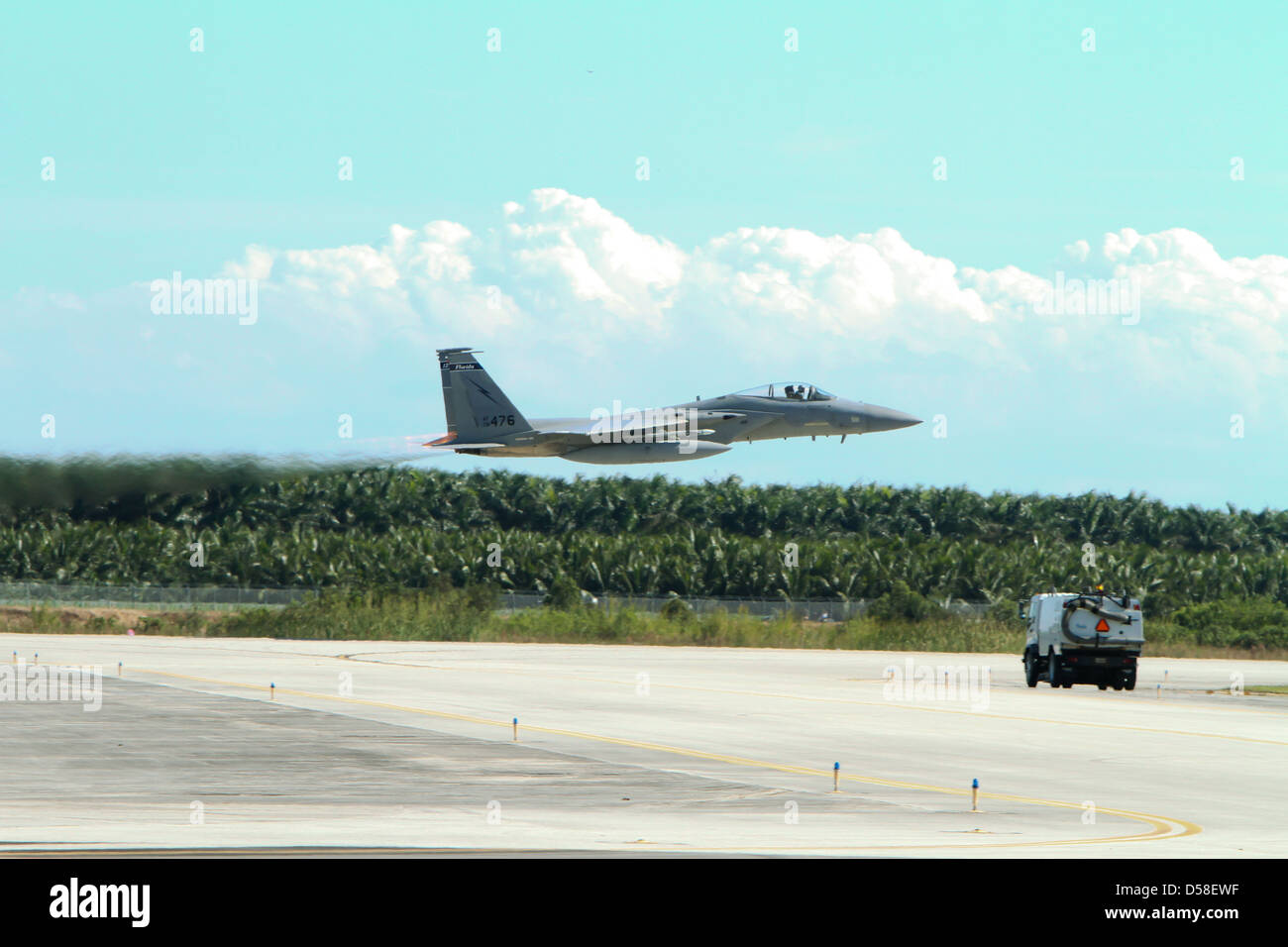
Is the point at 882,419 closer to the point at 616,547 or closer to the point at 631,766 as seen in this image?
the point at 631,766

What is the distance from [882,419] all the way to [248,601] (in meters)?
37.3

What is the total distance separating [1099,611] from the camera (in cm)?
3275

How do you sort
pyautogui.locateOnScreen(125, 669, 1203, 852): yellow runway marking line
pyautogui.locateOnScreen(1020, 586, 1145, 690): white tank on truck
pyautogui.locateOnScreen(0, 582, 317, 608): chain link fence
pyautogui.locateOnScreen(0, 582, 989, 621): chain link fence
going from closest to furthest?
pyautogui.locateOnScreen(125, 669, 1203, 852): yellow runway marking line < pyautogui.locateOnScreen(1020, 586, 1145, 690): white tank on truck < pyautogui.locateOnScreen(0, 582, 317, 608): chain link fence < pyautogui.locateOnScreen(0, 582, 989, 621): chain link fence

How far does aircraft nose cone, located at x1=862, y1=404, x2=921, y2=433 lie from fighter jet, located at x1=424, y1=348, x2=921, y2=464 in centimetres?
3

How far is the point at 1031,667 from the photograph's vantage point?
3491cm

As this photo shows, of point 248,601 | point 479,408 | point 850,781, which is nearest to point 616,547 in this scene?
point 248,601

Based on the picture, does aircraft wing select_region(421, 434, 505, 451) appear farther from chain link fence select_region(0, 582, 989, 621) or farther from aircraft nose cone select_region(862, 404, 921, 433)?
chain link fence select_region(0, 582, 989, 621)

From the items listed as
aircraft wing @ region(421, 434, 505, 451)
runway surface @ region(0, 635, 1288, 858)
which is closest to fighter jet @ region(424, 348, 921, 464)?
aircraft wing @ region(421, 434, 505, 451)

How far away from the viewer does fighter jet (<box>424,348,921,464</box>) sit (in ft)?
139
